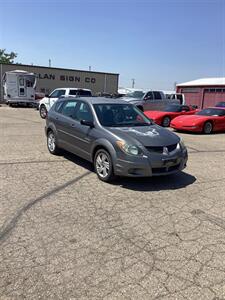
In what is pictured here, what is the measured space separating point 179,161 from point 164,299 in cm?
357

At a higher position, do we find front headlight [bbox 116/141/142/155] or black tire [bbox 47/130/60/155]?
front headlight [bbox 116/141/142/155]

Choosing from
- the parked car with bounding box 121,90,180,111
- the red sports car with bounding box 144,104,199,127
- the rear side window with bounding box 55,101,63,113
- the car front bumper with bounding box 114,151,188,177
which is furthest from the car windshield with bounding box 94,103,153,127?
the parked car with bounding box 121,90,180,111

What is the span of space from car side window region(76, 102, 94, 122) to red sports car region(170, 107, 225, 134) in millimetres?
8082

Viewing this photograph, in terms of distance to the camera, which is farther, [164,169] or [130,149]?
[164,169]

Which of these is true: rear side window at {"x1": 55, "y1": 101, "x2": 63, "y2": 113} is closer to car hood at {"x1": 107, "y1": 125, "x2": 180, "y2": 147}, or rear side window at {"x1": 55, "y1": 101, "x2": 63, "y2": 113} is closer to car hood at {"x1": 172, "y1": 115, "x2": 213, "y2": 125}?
car hood at {"x1": 107, "y1": 125, "x2": 180, "y2": 147}

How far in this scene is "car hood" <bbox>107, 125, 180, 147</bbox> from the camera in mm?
5820

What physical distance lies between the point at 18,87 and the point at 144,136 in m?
22.7

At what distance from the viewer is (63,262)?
3.35 metres

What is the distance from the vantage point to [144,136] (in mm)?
5977

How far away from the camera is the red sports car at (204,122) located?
46.6ft

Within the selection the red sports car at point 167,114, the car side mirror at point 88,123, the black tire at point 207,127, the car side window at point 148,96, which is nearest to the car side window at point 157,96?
the car side window at point 148,96

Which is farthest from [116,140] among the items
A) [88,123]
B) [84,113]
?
[84,113]

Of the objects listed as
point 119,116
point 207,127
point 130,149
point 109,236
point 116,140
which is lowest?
point 109,236

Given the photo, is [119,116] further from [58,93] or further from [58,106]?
[58,93]
